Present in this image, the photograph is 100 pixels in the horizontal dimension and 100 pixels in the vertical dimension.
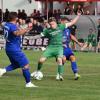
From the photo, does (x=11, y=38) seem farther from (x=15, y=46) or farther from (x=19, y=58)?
(x=19, y=58)

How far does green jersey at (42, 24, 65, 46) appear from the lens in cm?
1883

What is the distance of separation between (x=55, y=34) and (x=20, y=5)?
28099 mm

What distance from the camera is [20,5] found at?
46.7 meters

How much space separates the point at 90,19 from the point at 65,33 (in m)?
18.7

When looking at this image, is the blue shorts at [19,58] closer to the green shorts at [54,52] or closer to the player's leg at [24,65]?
the player's leg at [24,65]

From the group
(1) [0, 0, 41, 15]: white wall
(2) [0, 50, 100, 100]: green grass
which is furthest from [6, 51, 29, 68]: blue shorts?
(1) [0, 0, 41, 15]: white wall

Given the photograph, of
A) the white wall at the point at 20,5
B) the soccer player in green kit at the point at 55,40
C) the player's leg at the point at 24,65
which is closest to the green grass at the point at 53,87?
the player's leg at the point at 24,65

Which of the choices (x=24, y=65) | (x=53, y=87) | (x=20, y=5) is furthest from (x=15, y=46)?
(x=20, y=5)

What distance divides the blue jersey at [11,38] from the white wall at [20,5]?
2949cm

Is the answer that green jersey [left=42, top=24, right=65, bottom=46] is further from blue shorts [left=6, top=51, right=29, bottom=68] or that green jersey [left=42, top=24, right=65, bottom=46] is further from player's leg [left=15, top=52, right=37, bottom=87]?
player's leg [left=15, top=52, right=37, bottom=87]

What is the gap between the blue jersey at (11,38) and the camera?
16.0 meters

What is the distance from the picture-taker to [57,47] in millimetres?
18984

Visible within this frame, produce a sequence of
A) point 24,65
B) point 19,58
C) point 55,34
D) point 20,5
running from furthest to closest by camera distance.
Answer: point 20,5 → point 55,34 → point 19,58 → point 24,65

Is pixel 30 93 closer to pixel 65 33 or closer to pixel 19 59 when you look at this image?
pixel 19 59
